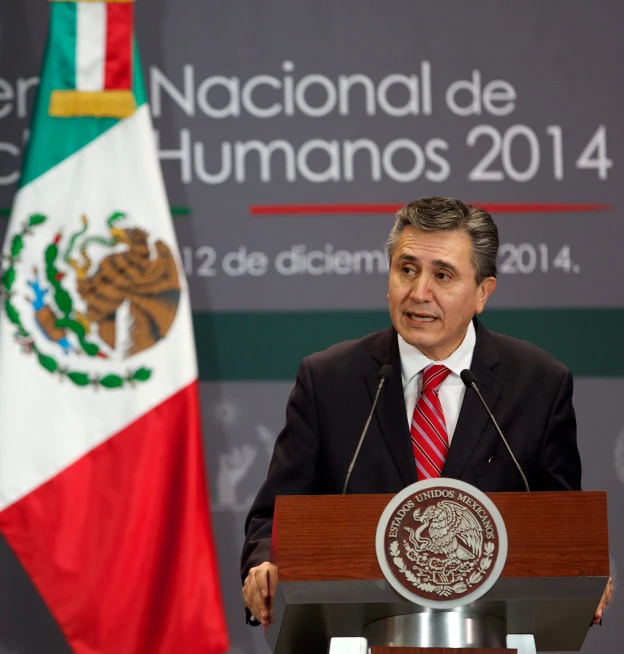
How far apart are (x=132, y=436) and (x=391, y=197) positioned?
134 cm

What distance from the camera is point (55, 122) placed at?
159 inches

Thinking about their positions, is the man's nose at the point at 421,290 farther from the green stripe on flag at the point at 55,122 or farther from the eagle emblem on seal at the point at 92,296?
the green stripe on flag at the point at 55,122

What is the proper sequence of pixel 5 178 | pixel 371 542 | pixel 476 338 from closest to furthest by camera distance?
pixel 371 542, pixel 476 338, pixel 5 178

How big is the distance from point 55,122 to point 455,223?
203 cm

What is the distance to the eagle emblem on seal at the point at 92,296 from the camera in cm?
396

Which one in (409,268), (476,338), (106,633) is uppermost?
(409,268)

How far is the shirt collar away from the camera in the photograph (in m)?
2.62

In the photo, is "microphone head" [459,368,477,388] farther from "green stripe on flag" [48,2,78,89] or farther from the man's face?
"green stripe on flag" [48,2,78,89]

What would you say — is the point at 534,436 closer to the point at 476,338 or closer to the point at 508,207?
the point at 476,338

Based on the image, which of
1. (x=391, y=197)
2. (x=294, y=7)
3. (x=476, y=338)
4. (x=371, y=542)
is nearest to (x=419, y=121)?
(x=391, y=197)

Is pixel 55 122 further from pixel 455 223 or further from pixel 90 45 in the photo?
pixel 455 223

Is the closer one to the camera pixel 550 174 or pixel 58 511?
pixel 58 511

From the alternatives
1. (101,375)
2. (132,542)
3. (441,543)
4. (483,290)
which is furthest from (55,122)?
(441,543)

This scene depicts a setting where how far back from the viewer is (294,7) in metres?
4.38
